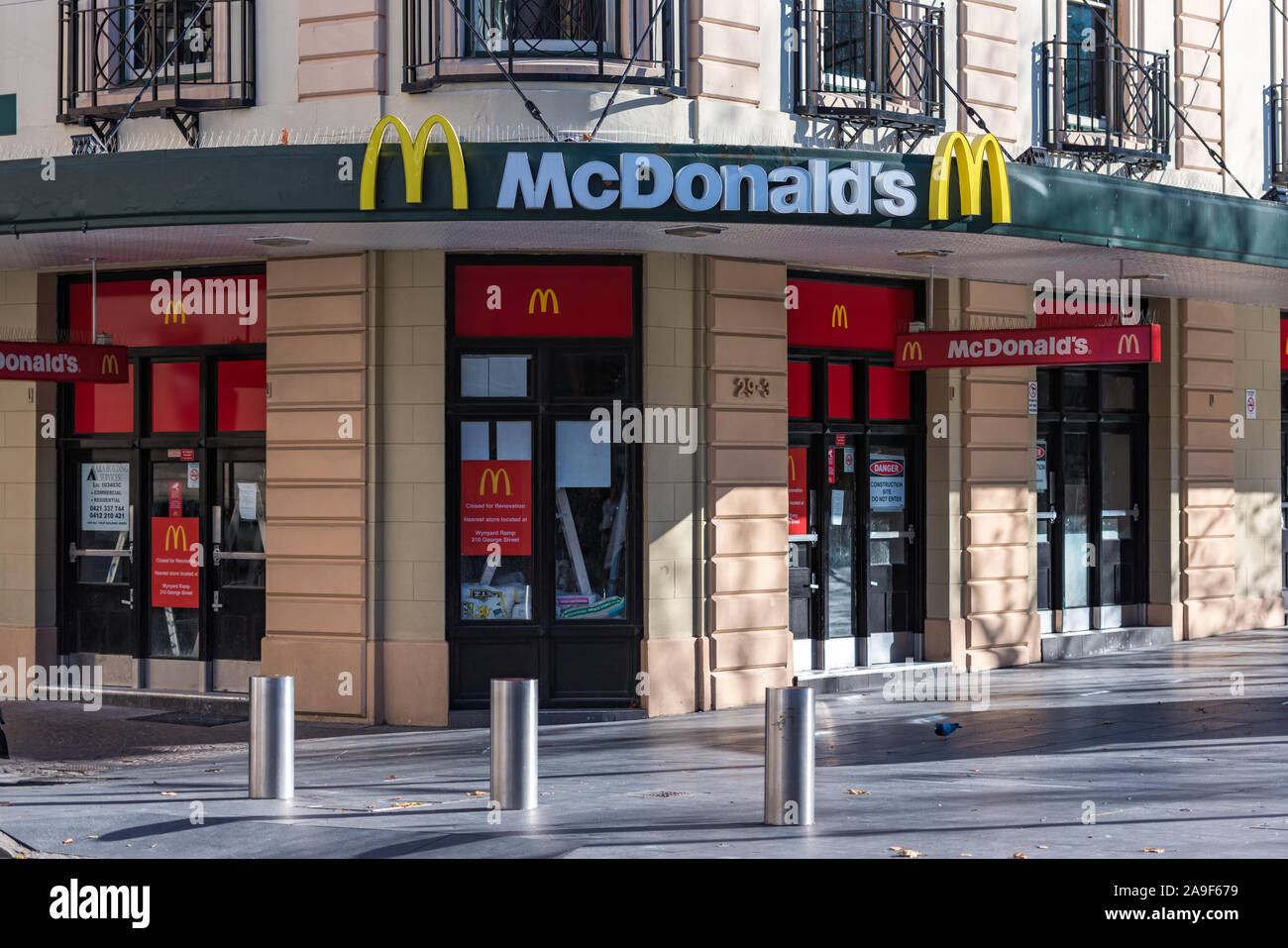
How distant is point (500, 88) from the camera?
12883mm

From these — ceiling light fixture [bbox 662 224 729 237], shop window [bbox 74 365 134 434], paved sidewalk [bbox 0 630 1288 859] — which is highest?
ceiling light fixture [bbox 662 224 729 237]

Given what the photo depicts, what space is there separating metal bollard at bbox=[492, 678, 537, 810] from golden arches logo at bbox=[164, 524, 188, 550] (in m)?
5.96

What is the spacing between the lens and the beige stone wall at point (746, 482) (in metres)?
13.6

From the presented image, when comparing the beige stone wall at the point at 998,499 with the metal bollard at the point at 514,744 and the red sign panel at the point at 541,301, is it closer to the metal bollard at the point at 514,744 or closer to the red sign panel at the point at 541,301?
the red sign panel at the point at 541,301

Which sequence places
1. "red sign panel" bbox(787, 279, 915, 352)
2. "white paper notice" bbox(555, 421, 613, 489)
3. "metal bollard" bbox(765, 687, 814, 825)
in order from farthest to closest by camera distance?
"red sign panel" bbox(787, 279, 915, 352), "white paper notice" bbox(555, 421, 613, 489), "metal bollard" bbox(765, 687, 814, 825)

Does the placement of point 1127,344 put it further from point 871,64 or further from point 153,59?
→ point 153,59

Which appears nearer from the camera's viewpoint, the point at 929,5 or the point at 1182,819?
the point at 1182,819

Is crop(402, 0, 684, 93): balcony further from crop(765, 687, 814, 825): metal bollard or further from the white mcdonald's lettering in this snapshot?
crop(765, 687, 814, 825): metal bollard

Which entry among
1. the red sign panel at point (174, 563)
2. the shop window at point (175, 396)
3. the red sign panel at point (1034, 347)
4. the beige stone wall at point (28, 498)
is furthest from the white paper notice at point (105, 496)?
the red sign panel at point (1034, 347)

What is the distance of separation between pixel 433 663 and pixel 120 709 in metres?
3.03

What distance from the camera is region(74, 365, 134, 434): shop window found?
47.9 ft

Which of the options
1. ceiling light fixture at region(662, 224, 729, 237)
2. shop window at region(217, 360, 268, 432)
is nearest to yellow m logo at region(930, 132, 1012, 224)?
ceiling light fixture at region(662, 224, 729, 237)
